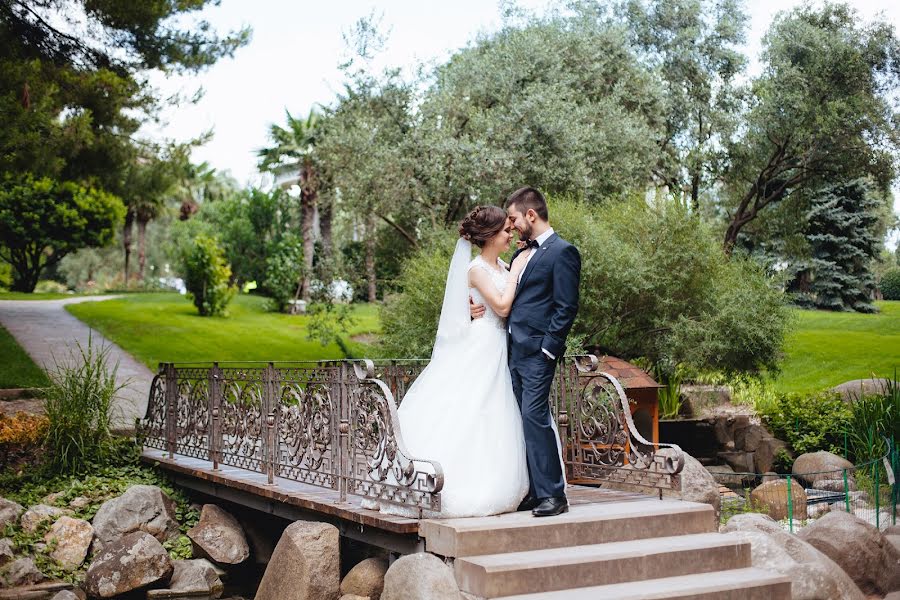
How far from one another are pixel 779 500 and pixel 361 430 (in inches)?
243

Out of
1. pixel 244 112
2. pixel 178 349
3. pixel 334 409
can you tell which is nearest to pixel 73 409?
pixel 334 409

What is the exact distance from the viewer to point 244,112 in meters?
41.2

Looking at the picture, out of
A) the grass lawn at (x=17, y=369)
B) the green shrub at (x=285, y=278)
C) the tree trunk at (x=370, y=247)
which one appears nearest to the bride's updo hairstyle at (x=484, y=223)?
the grass lawn at (x=17, y=369)

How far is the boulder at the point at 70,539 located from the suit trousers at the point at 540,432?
4927 millimetres

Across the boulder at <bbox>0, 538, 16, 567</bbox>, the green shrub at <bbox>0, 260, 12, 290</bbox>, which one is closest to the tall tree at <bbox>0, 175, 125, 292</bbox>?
the green shrub at <bbox>0, 260, 12, 290</bbox>

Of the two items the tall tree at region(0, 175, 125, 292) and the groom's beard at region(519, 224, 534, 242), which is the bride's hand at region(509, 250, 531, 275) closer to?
the groom's beard at region(519, 224, 534, 242)

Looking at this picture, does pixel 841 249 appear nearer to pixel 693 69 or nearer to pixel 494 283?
pixel 693 69

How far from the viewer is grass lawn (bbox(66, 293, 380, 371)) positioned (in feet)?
68.3

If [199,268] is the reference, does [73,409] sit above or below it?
below

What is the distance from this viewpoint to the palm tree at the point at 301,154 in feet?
102

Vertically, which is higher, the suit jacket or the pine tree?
the pine tree

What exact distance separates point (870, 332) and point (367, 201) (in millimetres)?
12541

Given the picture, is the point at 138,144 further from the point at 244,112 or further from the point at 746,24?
the point at 244,112

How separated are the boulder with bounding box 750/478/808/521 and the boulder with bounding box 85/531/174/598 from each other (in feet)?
22.4
